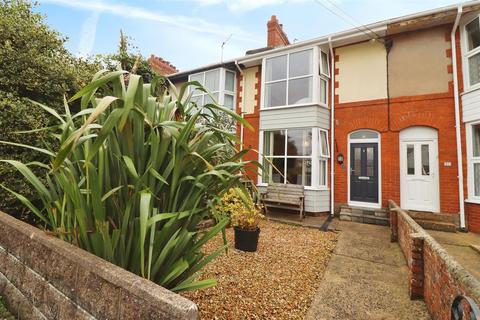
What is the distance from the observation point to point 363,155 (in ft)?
24.6

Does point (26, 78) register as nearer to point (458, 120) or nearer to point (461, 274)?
point (461, 274)

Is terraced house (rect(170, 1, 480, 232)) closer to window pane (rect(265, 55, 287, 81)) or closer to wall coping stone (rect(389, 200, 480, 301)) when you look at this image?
window pane (rect(265, 55, 287, 81))

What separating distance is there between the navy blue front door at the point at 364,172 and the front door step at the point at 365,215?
17.2 inches

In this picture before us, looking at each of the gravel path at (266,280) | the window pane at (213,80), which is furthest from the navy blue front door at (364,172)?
the window pane at (213,80)

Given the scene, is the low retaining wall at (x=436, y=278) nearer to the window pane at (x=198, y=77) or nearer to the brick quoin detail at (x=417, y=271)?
the brick quoin detail at (x=417, y=271)

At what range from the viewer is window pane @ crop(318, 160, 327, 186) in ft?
25.8

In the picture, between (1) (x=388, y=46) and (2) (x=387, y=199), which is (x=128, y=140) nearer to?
(2) (x=387, y=199)

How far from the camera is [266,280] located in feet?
10.2

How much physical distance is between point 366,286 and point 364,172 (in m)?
5.13

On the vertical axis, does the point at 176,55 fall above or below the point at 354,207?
above

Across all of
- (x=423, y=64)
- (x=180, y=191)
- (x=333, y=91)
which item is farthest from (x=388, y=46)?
(x=180, y=191)

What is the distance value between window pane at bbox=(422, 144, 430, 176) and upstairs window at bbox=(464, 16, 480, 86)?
1850mm

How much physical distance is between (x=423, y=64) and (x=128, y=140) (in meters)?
8.43

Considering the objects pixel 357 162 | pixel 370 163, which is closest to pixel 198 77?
pixel 357 162
